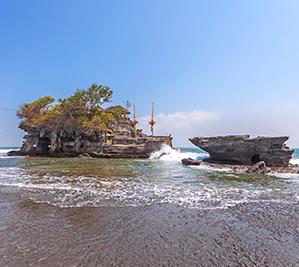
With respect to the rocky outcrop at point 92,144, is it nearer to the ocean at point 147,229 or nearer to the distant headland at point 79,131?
the distant headland at point 79,131

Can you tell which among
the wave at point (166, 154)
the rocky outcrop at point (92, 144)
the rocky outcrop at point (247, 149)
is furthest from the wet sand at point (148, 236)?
the rocky outcrop at point (92, 144)

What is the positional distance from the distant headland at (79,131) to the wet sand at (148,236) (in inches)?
1294

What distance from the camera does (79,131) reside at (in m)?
42.7

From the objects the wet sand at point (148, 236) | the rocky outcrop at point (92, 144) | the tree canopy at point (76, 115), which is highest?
the tree canopy at point (76, 115)

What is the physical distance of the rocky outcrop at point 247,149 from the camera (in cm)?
2780

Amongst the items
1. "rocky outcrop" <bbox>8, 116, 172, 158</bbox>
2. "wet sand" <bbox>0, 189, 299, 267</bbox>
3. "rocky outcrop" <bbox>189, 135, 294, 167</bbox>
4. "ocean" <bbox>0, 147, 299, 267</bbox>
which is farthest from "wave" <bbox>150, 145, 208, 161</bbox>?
"wet sand" <bbox>0, 189, 299, 267</bbox>

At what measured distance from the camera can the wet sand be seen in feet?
14.7

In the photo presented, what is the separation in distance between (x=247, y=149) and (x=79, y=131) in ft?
100

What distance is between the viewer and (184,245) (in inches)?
202

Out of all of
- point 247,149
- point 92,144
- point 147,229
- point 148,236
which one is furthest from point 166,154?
point 148,236

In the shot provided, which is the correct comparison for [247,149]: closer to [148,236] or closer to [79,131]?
[148,236]

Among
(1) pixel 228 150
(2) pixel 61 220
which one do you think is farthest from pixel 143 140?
(2) pixel 61 220

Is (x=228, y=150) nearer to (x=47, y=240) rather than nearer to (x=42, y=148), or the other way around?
(x=47, y=240)

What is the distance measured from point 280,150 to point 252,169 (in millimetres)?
10114
